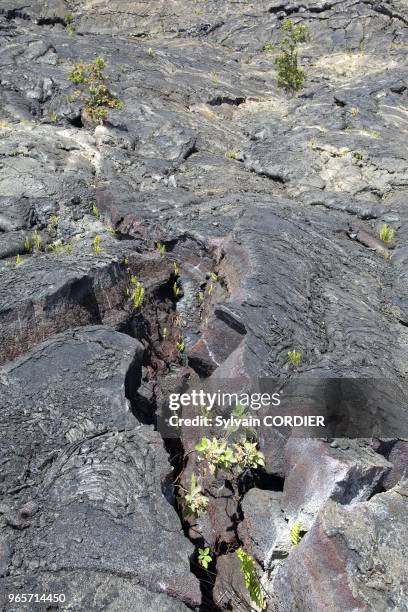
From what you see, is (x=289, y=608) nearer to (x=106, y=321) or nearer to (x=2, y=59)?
(x=106, y=321)

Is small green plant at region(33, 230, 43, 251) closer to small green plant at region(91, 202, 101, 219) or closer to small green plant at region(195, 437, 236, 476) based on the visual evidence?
small green plant at region(91, 202, 101, 219)

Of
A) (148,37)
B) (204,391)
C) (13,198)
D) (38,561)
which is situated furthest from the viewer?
(148,37)

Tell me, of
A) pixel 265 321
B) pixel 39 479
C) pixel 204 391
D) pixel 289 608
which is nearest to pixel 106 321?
pixel 204 391

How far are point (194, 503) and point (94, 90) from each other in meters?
11.7

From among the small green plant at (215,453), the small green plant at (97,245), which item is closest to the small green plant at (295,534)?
the small green plant at (215,453)

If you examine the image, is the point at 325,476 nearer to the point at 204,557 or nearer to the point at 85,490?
the point at 204,557

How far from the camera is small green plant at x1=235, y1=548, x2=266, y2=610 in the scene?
3.90 meters

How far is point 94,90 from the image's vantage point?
43.4 feet

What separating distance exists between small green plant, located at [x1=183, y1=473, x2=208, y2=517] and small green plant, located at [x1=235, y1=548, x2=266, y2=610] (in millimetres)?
478

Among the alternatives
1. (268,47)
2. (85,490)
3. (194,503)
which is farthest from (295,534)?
(268,47)

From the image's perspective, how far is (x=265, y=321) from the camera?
18.6 feet

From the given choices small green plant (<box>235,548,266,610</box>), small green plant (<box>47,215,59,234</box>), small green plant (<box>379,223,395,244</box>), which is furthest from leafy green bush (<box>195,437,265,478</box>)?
small green plant (<box>379,223,395,244</box>)

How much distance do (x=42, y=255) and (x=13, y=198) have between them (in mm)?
2361

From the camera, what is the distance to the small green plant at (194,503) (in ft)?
14.3
